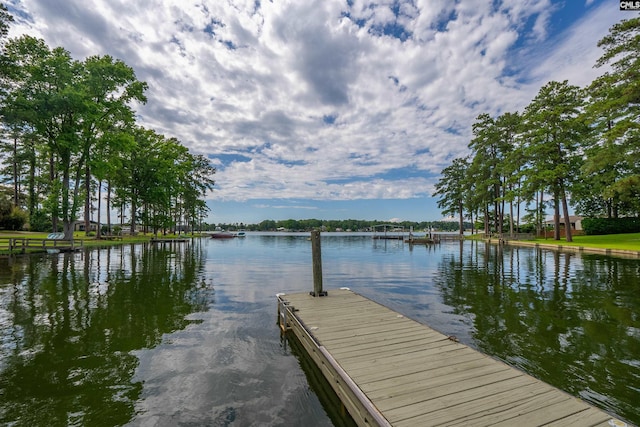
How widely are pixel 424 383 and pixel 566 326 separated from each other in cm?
628

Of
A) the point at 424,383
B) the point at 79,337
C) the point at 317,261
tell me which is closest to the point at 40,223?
the point at 79,337

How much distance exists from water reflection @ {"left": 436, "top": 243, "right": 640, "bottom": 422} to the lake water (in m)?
0.04

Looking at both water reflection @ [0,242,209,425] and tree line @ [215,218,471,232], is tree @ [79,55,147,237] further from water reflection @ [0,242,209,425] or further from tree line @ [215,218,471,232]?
tree line @ [215,218,471,232]

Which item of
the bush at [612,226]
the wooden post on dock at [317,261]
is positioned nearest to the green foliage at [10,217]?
the wooden post on dock at [317,261]

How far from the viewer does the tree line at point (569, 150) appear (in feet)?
76.3

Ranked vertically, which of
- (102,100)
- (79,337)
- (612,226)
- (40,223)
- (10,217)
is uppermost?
(102,100)

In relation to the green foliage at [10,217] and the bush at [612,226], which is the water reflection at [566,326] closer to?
the bush at [612,226]

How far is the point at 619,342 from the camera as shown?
6.64 meters

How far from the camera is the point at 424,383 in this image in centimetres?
400

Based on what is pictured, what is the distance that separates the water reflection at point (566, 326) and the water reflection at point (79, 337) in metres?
7.03

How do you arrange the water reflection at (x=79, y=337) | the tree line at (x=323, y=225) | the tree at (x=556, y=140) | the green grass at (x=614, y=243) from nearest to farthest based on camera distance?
the water reflection at (x=79, y=337)
the green grass at (x=614, y=243)
the tree at (x=556, y=140)
the tree line at (x=323, y=225)

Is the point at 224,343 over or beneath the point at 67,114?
beneath
